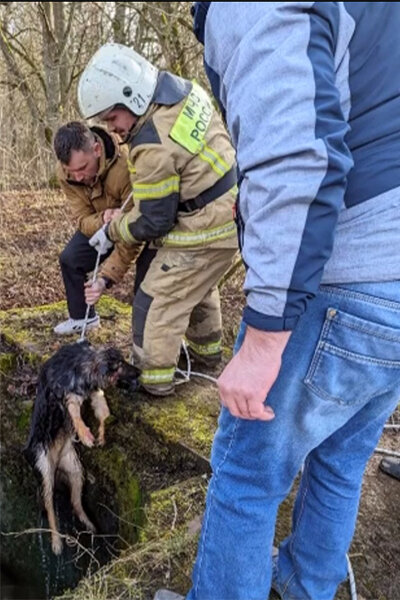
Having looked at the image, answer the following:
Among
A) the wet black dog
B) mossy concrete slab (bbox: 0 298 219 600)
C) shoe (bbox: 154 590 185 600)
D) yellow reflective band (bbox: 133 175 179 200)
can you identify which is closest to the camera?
shoe (bbox: 154 590 185 600)

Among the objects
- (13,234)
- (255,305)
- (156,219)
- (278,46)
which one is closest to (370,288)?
(255,305)

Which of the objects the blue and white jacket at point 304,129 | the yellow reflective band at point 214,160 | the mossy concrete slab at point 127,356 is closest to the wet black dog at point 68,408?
the mossy concrete slab at point 127,356

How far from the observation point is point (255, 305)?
5.08 ft

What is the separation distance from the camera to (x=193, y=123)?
359 centimetres

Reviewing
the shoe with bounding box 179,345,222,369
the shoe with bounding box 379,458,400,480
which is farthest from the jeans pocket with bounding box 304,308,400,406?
the shoe with bounding box 179,345,222,369

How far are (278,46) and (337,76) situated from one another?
0.21 m

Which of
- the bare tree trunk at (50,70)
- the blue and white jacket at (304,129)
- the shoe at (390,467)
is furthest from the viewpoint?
the bare tree trunk at (50,70)

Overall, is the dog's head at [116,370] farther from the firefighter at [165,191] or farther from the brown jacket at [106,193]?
the brown jacket at [106,193]

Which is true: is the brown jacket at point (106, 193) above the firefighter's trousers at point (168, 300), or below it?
above

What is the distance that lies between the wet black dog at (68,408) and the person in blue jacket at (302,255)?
191 centimetres

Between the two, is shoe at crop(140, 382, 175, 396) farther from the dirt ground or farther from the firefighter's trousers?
the dirt ground

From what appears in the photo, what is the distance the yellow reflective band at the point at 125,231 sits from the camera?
381cm

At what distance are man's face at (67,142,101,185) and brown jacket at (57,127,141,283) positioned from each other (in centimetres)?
5

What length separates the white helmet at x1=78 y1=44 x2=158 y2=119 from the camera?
340cm
